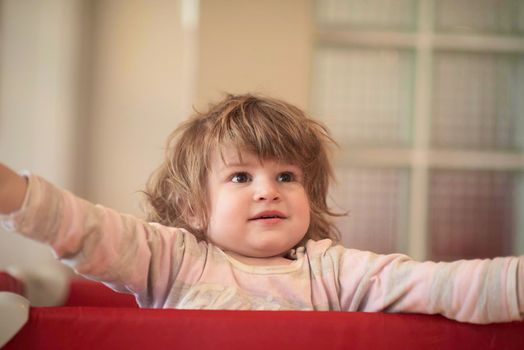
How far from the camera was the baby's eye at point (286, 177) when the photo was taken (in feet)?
2.80

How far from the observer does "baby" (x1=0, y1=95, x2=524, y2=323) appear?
24.6 inches

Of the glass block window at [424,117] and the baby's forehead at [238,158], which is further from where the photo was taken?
the glass block window at [424,117]

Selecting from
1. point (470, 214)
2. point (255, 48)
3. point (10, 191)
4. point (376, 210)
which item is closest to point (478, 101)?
point (470, 214)

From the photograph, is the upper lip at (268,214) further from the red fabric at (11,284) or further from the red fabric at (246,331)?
the red fabric at (11,284)

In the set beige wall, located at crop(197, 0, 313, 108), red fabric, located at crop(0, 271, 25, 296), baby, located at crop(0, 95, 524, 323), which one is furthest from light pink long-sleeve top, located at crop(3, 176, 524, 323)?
beige wall, located at crop(197, 0, 313, 108)

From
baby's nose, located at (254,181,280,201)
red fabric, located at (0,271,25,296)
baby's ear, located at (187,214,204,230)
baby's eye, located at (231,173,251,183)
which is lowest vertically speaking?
red fabric, located at (0,271,25,296)

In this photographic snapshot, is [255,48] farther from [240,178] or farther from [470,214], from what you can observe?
[240,178]

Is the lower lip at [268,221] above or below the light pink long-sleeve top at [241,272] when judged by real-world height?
above

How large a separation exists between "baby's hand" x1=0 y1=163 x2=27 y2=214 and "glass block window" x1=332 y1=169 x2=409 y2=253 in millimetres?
1643

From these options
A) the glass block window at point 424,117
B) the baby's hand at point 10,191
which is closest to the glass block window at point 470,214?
the glass block window at point 424,117

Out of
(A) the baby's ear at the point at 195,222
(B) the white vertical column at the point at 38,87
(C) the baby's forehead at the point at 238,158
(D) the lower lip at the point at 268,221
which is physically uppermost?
(B) the white vertical column at the point at 38,87

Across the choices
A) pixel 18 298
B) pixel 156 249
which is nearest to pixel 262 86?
pixel 156 249

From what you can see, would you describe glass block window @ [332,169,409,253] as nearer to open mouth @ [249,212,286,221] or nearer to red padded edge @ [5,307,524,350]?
open mouth @ [249,212,286,221]

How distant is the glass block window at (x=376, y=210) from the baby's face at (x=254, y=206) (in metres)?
1.32
